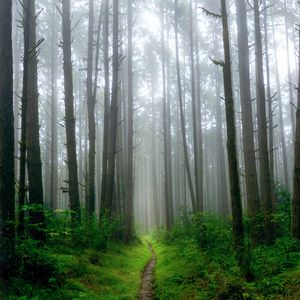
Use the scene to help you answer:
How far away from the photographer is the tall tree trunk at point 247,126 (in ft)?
34.7

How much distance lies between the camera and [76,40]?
27.4 m

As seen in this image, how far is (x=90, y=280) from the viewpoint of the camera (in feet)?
27.7

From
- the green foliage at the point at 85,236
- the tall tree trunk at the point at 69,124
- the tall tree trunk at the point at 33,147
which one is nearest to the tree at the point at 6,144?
the tall tree trunk at the point at 33,147

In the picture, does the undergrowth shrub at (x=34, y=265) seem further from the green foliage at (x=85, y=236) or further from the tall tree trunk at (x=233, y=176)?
the tall tree trunk at (x=233, y=176)

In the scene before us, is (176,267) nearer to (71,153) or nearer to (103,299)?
(103,299)

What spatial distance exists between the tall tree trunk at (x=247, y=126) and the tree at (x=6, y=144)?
6.72 meters

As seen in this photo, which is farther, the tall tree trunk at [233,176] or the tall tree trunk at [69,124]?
the tall tree trunk at [69,124]

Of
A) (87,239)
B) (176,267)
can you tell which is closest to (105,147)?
(87,239)

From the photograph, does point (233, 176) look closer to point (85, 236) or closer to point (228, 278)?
point (228, 278)

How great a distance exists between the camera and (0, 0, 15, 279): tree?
6125mm

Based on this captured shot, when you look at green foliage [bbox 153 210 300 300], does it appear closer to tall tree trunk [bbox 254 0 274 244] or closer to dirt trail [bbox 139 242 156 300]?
dirt trail [bbox 139 242 156 300]

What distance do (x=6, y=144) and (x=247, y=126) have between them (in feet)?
23.8

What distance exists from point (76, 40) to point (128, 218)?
625 inches

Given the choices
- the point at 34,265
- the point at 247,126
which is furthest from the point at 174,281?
the point at 247,126
